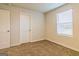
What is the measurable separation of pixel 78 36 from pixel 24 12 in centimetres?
121

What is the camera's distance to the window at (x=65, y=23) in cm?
183

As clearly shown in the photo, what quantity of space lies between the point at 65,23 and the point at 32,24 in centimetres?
70

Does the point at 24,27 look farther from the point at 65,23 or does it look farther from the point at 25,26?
the point at 65,23

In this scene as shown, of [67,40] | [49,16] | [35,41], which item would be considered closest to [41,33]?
[35,41]

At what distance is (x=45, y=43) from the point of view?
1952 millimetres

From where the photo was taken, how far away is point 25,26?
190 cm

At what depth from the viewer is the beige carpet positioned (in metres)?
1.75

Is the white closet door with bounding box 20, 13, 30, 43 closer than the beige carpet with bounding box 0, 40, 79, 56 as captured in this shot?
No

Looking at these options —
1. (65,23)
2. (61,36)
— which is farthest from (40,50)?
(65,23)

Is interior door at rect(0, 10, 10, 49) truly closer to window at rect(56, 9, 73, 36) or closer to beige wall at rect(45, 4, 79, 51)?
beige wall at rect(45, 4, 79, 51)

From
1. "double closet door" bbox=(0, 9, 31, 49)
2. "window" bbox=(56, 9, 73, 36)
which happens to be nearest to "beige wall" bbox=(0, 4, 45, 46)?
"double closet door" bbox=(0, 9, 31, 49)

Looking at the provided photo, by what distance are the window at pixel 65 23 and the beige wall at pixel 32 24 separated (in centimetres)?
37

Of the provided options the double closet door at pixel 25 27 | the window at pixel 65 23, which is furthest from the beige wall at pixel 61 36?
the double closet door at pixel 25 27

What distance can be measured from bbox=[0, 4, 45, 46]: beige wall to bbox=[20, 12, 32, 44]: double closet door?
64 millimetres
